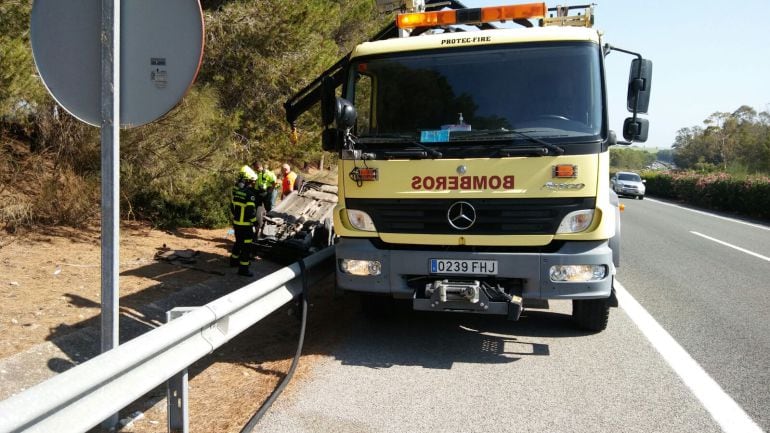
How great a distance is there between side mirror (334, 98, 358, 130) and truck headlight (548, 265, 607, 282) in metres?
2.09

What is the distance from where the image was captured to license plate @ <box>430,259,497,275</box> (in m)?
4.88

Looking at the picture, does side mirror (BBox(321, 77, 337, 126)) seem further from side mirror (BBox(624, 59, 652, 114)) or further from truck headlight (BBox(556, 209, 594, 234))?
side mirror (BBox(624, 59, 652, 114))

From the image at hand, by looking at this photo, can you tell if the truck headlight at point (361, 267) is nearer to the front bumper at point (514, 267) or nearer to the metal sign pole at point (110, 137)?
the front bumper at point (514, 267)

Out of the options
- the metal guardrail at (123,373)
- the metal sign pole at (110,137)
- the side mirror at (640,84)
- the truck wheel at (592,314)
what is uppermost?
the side mirror at (640,84)

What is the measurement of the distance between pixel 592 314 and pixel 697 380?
1.26 metres

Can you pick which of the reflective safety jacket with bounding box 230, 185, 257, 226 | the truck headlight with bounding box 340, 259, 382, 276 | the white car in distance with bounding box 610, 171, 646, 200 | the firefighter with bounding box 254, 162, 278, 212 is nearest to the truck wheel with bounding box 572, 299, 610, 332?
the truck headlight with bounding box 340, 259, 382, 276

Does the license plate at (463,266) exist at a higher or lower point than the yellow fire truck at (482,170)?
lower

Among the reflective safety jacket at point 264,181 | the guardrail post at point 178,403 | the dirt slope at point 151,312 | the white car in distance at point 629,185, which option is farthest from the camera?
the white car in distance at point 629,185

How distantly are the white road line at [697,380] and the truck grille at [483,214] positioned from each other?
1432 millimetres

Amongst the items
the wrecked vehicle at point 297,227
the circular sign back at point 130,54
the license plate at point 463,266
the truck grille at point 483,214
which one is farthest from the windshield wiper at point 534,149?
the wrecked vehicle at point 297,227

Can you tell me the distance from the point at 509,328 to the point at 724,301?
3026 mm

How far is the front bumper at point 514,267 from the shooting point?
15.7 feet

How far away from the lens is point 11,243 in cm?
780

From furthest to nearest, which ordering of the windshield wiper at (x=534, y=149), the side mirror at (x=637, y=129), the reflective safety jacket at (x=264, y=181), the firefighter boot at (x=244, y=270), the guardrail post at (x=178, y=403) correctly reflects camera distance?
the reflective safety jacket at (x=264, y=181) < the firefighter boot at (x=244, y=270) < the side mirror at (x=637, y=129) < the windshield wiper at (x=534, y=149) < the guardrail post at (x=178, y=403)
